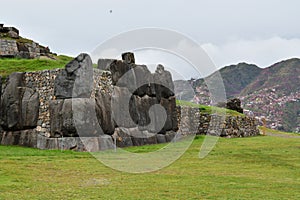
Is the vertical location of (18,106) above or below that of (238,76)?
below

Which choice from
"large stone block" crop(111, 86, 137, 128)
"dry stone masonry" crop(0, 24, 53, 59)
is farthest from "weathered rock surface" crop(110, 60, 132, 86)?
"dry stone masonry" crop(0, 24, 53, 59)

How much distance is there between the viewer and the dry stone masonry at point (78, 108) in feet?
79.1

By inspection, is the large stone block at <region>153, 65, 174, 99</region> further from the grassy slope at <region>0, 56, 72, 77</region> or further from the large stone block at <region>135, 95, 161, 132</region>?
the grassy slope at <region>0, 56, 72, 77</region>

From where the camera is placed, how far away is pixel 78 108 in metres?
24.1

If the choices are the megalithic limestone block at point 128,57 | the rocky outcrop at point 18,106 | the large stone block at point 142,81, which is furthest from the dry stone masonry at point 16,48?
the rocky outcrop at point 18,106

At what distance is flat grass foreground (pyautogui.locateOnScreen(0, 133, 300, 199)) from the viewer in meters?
12.2

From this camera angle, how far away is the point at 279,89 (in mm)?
117875

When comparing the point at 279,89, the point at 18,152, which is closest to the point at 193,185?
the point at 18,152

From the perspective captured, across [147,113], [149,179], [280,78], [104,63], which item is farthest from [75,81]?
[280,78]

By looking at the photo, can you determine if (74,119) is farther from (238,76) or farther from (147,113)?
(238,76)

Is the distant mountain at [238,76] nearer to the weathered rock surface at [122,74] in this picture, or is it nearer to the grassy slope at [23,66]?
the weathered rock surface at [122,74]

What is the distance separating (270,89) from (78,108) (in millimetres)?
101702

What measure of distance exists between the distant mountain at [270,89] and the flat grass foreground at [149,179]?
32.6 m

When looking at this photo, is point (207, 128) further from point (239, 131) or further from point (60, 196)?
point (60, 196)
